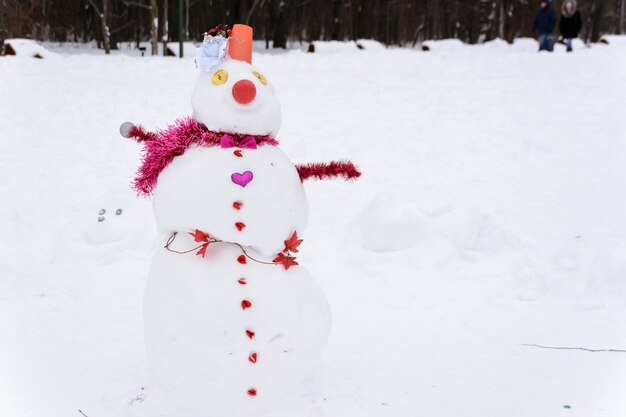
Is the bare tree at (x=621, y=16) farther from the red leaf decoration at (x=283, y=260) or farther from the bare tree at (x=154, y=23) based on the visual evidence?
the red leaf decoration at (x=283, y=260)

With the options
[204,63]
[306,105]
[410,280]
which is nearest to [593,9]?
[306,105]

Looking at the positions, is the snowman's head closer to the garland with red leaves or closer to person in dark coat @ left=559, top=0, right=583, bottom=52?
the garland with red leaves

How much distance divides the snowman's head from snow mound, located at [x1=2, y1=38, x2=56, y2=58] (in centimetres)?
968

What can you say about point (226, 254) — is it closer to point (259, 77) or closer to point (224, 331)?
point (224, 331)

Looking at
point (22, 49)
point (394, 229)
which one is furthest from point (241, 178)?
point (22, 49)

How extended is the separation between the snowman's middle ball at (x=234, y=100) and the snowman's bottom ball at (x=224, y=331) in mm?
562

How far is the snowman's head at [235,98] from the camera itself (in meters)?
2.96

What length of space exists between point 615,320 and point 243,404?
2.69 metres

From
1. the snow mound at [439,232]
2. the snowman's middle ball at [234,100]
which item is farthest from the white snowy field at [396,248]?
the snowman's middle ball at [234,100]

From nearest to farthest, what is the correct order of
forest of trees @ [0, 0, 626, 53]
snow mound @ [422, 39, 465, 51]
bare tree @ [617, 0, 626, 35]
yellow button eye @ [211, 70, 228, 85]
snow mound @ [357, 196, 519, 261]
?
1. yellow button eye @ [211, 70, 228, 85]
2. snow mound @ [357, 196, 519, 261]
3. snow mound @ [422, 39, 465, 51]
4. forest of trees @ [0, 0, 626, 53]
5. bare tree @ [617, 0, 626, 35]

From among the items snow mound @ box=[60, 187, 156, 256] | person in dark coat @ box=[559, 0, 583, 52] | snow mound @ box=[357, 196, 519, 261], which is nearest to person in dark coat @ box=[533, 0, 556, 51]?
person in dark coat @ box=[559, 0, 583, 52]

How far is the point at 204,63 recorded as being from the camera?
3.06 metres

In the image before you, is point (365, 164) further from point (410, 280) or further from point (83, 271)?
point (83, 271)

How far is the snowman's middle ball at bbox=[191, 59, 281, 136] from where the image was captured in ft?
9.70
